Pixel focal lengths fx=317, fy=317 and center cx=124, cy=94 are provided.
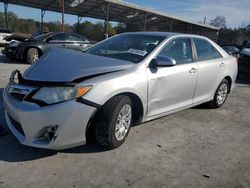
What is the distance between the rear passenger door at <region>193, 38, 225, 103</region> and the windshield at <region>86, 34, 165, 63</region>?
1.03m

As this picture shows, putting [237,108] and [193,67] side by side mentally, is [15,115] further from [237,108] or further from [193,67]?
[237,108]

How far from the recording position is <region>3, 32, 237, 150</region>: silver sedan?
342 cm

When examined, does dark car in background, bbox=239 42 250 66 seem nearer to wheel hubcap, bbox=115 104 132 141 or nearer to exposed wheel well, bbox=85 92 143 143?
exposed wheel well, bbox=85 92 143 143

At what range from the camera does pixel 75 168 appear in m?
3.46

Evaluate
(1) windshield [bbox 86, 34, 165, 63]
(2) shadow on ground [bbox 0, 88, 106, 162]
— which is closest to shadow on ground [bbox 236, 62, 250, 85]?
(1) windshield [bbox 86, 34, 165, 63]

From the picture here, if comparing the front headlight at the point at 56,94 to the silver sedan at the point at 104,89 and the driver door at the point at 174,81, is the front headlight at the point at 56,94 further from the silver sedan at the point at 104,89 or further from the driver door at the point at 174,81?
the driver door at the point at 174,81

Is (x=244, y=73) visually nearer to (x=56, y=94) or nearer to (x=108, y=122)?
(x=108, y=122)

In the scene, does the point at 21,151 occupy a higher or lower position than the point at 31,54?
lower

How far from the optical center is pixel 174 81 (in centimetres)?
472

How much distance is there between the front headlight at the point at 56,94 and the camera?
341 cm

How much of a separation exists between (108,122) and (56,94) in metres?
0.69

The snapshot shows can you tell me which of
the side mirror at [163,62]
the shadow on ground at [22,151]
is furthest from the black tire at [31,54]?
the side mirror at [163,62]

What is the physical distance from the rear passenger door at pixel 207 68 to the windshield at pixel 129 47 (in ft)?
3.37

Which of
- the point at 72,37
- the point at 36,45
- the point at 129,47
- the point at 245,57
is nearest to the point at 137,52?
the point at 129,47
